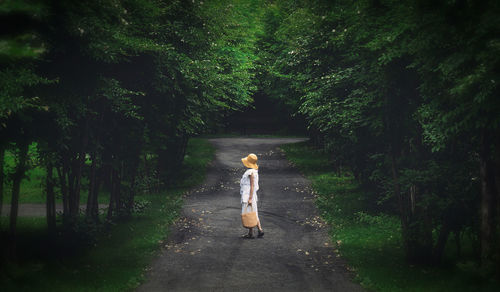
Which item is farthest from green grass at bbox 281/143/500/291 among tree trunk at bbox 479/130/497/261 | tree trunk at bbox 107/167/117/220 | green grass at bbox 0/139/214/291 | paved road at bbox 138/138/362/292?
tree trunk at bbox 107/167/117/220

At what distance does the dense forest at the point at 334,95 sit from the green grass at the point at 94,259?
2.31 feet

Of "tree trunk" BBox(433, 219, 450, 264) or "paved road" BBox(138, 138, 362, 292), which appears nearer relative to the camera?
"paved road" BBox(138, 138, 362, 292)

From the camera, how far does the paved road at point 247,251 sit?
8.94 metres

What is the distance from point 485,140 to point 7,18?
25.5 feet

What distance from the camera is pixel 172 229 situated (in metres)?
13.6

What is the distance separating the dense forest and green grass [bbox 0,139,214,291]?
2.31 ft

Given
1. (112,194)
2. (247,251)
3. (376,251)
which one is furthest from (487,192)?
(112,194)

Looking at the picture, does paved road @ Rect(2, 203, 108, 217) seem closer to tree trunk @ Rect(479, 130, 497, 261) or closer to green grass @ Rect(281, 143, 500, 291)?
green grass @ Rect(281, 143, 500, 291)

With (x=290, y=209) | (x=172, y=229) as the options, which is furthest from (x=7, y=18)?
(x=290, y=209)

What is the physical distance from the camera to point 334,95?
13438 millimetres

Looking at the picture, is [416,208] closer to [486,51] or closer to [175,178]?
[486,51]

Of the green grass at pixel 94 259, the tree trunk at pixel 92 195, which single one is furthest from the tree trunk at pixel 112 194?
the tree trunk at pixel 92 195

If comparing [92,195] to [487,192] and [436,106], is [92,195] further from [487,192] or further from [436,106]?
[487,192]

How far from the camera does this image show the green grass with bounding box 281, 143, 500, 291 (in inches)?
334
